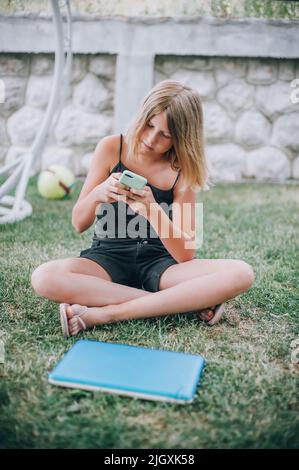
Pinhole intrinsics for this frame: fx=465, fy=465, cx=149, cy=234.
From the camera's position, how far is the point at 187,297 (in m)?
1.33

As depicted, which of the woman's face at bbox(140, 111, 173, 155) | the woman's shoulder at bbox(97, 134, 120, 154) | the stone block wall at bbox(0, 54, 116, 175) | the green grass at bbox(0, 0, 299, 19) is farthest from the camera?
the stone block wall at bbox(0, 54, 116, 175)

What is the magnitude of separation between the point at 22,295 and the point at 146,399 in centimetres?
68

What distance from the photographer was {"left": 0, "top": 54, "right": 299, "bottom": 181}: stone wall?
321 centimetres

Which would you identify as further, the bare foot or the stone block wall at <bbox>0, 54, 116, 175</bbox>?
the stone block wall at <bbox>0, 54, 116, 175</bbox>

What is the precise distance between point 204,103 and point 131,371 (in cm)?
258

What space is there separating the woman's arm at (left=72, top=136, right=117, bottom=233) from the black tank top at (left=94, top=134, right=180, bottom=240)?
32mm

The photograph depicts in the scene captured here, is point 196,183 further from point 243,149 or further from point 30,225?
point 243,149

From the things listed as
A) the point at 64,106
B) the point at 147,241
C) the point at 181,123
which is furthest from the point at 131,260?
the point at 64,106

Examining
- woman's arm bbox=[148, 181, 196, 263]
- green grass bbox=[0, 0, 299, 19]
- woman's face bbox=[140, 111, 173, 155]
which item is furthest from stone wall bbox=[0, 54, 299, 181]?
woman's face bbox=[140, 111, 173, 155]

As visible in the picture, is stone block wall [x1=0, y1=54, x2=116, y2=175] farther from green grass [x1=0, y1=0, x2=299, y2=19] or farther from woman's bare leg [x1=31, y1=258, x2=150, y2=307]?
woman's bare leg [x1=31, y1=258, x2=150, y2=307]

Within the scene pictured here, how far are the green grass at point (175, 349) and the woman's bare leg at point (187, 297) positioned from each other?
0.12 ft

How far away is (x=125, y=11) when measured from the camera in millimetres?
3070

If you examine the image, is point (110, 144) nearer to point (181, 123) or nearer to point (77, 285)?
point (181, 123)

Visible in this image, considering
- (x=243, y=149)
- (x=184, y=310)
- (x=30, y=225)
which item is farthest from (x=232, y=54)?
(x=184, y=310)
